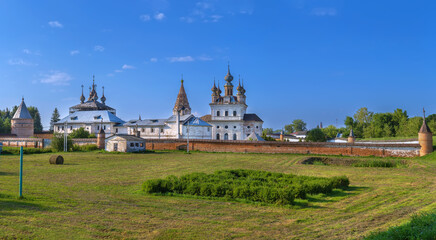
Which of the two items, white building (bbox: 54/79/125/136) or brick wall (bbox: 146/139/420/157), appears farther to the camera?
white building (bbox: 54/79/125/136)

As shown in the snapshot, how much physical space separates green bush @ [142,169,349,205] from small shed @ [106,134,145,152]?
942 inches

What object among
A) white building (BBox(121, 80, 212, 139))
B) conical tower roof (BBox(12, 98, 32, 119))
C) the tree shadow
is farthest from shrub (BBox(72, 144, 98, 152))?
the tree shadow

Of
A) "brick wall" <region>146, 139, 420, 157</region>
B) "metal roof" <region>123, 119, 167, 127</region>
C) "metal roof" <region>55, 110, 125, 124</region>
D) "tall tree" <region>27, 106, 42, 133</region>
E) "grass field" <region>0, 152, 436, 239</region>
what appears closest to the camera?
"grass field" <region>0, 152, 436, 239</region>

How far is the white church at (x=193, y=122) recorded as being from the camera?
170ft

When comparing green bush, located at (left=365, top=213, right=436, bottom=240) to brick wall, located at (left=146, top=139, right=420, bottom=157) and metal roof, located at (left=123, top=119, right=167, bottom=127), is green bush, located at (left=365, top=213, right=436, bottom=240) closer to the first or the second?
brick wall, located at (left=146, top=139, right=420, bottom=157)

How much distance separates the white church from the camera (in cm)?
5188

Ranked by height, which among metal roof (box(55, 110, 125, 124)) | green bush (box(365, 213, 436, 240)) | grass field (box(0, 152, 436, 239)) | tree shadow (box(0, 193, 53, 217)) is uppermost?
metal roof (box(55, 110, 125, 124))

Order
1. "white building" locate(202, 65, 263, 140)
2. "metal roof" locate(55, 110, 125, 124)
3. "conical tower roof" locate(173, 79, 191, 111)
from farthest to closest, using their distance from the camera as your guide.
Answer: "metal roof" locate(55, 110, 125, 124), "conical tower roof" locate(173, 79, 191, 111), "white building" locate(202, 65, 263, 140)

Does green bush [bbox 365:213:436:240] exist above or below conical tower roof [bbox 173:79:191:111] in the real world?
below

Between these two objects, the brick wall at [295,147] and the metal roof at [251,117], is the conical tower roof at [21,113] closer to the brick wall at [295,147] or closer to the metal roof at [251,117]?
the brick wall at [295,147]

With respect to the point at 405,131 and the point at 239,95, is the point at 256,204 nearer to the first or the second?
the point at 239,95

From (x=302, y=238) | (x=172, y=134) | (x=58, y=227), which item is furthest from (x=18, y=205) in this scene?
(x=172, y=134)

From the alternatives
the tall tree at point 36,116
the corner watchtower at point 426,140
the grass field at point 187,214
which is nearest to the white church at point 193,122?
the tall tree at point 36,116

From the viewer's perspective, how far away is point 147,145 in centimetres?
4269
